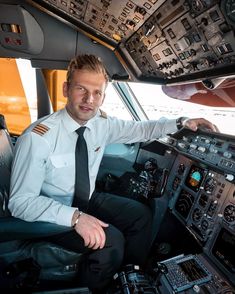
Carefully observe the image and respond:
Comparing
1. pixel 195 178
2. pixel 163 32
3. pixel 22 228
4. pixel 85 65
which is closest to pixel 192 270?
pixel 195 178

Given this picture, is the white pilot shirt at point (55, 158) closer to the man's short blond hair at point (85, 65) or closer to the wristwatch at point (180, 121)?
the wristwatch at point (180, 121)

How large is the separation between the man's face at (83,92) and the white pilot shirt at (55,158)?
7 centimetres

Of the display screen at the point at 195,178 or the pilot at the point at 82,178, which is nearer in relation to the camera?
the pilot at the point at 82,178

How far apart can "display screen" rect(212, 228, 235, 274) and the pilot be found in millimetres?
450

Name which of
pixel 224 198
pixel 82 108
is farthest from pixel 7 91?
pixel 224 198

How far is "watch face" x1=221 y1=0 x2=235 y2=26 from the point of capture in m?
1.26

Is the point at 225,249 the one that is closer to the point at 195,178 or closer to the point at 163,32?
the point at 195,178

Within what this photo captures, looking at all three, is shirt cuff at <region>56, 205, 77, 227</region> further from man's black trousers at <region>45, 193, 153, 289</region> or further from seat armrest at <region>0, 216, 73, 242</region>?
man's black trousers at <region>45, 193, 153, 289</region>

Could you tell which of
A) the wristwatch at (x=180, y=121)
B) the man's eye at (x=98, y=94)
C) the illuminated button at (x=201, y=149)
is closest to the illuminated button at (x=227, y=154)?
the illuminated button at (x=201, y=149)

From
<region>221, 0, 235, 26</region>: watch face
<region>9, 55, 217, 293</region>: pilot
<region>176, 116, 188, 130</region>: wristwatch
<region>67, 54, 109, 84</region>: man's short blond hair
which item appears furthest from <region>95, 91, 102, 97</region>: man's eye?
<region>221, 0, 235, 26</region>: watch face

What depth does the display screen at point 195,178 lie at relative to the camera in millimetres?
1853

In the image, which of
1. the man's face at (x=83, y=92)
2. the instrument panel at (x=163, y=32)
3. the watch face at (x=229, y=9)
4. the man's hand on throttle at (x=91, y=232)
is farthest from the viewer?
the instrument panel at (x=163, y=32)

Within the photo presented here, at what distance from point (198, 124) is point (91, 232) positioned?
1153 millimetres

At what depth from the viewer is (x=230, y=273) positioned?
4.52ft
